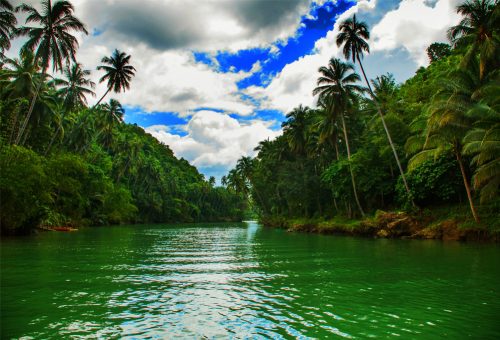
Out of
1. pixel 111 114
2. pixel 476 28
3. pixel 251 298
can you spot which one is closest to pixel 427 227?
pixel 476 28

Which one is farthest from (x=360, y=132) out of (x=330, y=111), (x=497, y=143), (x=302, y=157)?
(x=497, y=143)

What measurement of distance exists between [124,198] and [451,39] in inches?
2309

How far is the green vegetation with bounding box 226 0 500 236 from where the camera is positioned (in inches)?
862

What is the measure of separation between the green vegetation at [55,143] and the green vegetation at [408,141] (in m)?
26.1

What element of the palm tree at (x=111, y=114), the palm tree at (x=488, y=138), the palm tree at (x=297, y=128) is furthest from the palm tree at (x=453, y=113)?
the palm tree at (x=111, y=114)

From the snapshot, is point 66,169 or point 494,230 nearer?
point 494,230

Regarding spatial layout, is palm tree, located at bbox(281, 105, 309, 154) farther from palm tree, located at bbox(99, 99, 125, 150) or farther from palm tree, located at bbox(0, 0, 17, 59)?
palm tree, located at bbox(0, 0, 17, 59)

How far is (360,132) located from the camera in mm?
51156

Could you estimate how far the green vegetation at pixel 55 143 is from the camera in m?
25.6

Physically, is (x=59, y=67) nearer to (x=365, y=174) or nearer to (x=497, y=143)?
(x=365, y=174)

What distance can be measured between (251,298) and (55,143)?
4715 centimetres

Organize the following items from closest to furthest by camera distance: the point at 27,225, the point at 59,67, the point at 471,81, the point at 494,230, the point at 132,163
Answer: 1. the point at 494,230
2. the point at 471,81
3. the point at 27,225
4. the point at 59,67
5. the point at 132,163

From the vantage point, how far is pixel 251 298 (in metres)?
9.13

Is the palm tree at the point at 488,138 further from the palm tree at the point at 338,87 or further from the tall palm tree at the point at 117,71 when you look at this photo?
the tall palm tree at the point at 117,71
